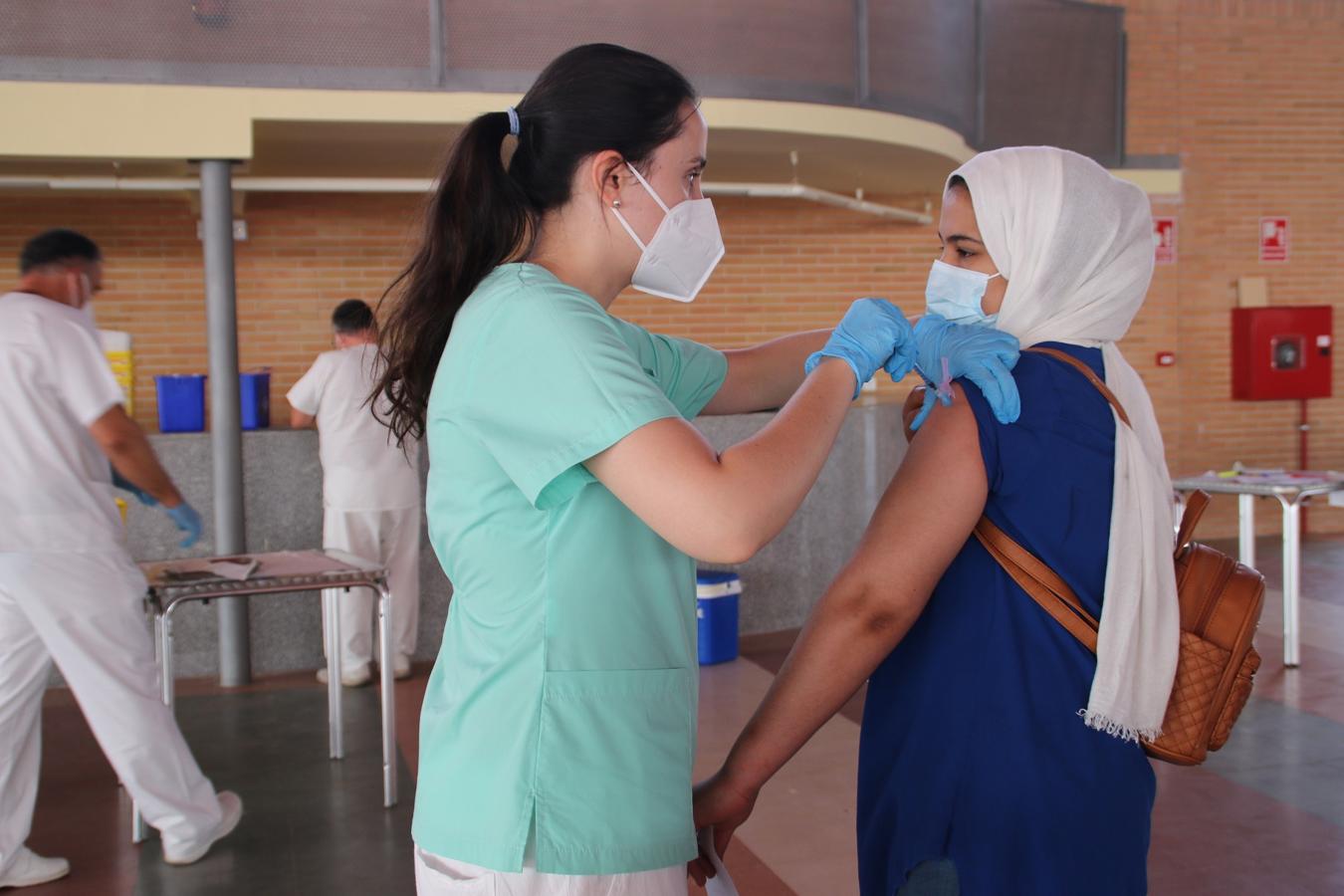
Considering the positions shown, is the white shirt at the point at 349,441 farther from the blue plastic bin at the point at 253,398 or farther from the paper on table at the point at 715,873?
the paper on table at the point at 715,873

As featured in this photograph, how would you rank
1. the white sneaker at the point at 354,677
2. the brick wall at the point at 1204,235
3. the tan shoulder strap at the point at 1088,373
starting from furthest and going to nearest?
the brick wall at the point at 1204,235 → the white sneaker at the point at 354,677 → the tan shoulder strap at the point at 1088,373

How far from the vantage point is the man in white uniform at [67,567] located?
331 cm

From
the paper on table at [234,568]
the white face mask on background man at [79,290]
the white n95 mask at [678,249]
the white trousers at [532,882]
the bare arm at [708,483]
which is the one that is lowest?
the paper on table at [234,568]

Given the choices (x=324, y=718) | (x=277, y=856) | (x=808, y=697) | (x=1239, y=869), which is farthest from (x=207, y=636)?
(x=808, y=697)

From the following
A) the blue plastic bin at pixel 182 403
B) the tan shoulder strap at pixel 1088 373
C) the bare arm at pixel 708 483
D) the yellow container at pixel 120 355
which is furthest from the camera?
the yellow container at pixel 120 355

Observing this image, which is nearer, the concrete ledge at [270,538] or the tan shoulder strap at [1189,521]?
the tan shoulder strap at [1189,521]

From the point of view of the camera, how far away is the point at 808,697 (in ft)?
5.00

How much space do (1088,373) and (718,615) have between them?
4.33m

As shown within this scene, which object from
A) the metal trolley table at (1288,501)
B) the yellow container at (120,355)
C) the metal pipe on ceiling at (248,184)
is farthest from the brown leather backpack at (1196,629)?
the yellow container at (120,355)

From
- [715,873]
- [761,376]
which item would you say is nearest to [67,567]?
[761,376]

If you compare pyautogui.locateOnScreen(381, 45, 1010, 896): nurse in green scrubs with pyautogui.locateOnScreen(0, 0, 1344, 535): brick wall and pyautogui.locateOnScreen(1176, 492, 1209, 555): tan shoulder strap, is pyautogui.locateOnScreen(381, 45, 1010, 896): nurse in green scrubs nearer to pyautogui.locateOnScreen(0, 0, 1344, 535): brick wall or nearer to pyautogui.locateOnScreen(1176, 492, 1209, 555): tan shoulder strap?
pyautogui.locateOnScreen(1176, 492, 1209, 555): tan shoulder strap

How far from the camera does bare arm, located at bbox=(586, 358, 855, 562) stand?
1.13 meters

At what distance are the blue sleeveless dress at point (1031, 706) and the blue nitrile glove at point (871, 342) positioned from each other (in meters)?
0.10

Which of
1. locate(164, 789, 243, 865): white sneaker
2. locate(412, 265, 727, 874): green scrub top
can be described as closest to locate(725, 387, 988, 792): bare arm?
locate(412, 265, 727, 874): green scrub top
